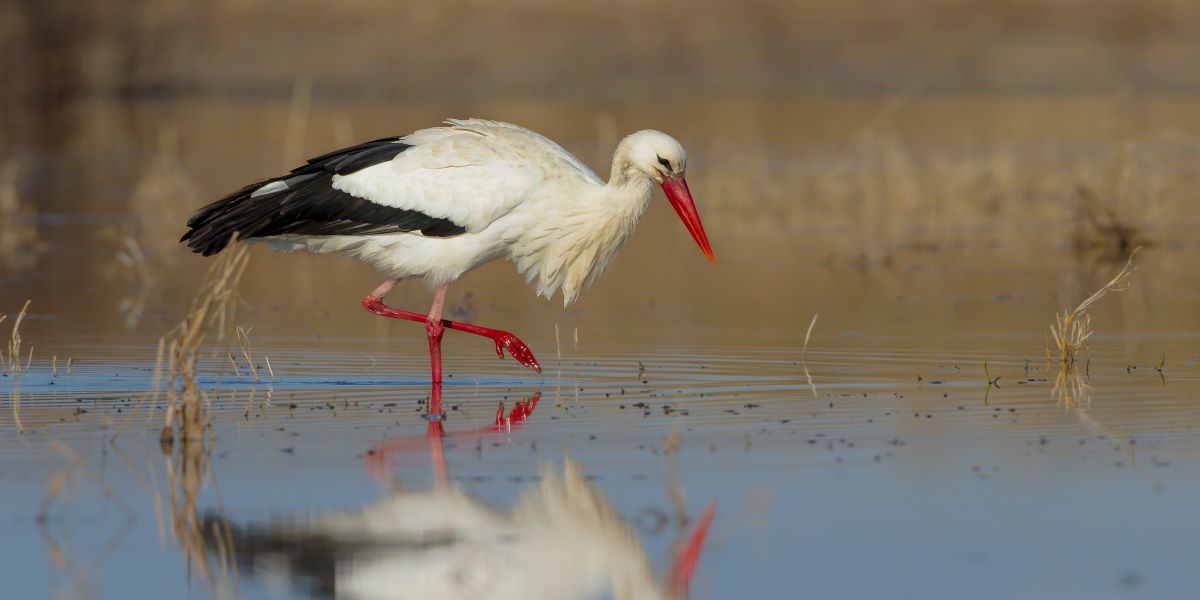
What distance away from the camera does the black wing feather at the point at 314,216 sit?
924cm

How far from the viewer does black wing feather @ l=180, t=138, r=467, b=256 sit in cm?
924

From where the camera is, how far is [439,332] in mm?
9266

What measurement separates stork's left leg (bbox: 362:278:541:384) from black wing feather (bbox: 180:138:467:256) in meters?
Result: 0.39

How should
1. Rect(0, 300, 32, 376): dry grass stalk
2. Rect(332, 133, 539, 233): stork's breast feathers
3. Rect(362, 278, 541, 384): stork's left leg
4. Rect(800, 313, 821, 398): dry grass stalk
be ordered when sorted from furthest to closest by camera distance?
Rect(332, 133, 539, 233): stork's breast feathers < Rect(362, 278, 541, 384): stork's left leg < Rect(800, 313, 821, 398): dry grass stalk < Rect(0, 300, 32, 376): dry grass stalk

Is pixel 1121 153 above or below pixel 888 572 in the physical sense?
above

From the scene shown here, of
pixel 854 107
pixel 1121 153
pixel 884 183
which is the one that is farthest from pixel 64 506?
pixel 854 107

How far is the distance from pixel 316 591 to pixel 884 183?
13.8 meters

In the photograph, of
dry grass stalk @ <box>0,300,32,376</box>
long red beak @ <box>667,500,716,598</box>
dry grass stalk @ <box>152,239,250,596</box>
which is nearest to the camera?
long red beak @ <box>667,500,716,598</box>

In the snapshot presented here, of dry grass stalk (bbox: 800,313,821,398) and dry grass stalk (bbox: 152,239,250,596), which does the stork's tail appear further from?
dry grass stalk (bbox: 800,313,821,398)

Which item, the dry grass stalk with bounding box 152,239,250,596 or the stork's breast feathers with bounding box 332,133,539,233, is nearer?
the dry grass stalk with bounding box 152,239,250,596

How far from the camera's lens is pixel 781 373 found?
8.81 m

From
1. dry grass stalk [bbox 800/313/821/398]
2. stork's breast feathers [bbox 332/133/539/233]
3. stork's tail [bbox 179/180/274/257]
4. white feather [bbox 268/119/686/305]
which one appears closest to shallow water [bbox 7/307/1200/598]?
dry grass stalk [bbox 800/313/821/398]

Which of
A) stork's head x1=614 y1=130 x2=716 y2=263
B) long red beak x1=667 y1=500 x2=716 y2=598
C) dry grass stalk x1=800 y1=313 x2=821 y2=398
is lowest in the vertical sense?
long red beak x1=667 y1=500 x2=716 y2=598

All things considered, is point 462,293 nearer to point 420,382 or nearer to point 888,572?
point 420,382
